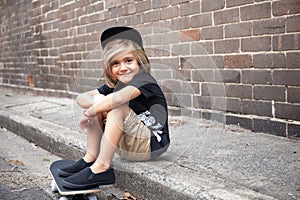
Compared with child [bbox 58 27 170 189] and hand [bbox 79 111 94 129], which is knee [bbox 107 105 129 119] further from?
hand [bbox 79 111 94 129]

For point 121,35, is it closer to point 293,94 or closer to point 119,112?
point 119,112

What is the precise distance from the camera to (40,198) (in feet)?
8.81

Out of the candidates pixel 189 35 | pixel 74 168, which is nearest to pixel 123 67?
pixel 74 168

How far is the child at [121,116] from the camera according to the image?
2.45 metres

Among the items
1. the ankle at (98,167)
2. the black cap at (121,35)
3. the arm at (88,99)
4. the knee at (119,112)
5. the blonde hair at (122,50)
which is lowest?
the ankle at (98,167)

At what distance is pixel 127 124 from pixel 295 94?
53.5 inches

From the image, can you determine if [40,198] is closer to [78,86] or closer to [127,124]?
[127,124]

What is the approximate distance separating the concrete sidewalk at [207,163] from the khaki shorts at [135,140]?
0.22ft

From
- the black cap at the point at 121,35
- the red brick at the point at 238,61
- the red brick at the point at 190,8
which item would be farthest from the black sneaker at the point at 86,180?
Answer: the red brick at the point at 190,8

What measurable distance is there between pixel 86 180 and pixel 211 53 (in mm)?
1906

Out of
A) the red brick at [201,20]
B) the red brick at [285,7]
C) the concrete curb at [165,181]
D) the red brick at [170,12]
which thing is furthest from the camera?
the red brick at [170,12]

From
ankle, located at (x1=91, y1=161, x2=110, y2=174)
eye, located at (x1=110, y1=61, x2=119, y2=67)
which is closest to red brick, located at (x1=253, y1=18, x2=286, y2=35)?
eye, located at (x1=110, y1=61, x2=119, y2=67)

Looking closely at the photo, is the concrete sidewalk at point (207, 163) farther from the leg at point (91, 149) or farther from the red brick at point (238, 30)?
the red brick at point (238, 30)

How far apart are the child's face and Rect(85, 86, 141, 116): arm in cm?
17
